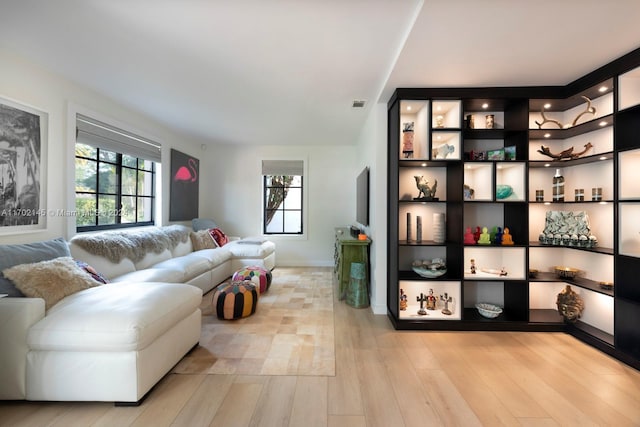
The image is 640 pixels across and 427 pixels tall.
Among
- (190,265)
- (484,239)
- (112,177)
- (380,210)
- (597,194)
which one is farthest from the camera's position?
(112,177)

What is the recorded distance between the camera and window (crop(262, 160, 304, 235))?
6.08 metres

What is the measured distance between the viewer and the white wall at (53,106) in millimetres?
2402

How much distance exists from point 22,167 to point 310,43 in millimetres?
2709

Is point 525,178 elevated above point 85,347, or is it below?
above

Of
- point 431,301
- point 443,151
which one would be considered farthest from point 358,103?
point 431,301

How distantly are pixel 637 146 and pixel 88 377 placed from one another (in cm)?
412

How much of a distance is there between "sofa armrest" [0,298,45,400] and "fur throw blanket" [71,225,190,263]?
1.34m

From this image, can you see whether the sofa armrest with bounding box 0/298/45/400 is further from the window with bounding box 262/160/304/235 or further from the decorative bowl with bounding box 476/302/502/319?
the window with bounding box 262/160/304/235

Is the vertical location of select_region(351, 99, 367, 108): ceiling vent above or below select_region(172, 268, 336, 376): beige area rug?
above

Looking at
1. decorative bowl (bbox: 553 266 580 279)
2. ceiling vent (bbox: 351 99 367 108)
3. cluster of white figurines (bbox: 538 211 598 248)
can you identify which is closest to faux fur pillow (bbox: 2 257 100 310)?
ceiling vent (bbox: 351 99 367 108)

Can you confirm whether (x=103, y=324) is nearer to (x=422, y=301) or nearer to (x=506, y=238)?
(x=422, y=301)

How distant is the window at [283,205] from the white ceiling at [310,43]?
113 inches

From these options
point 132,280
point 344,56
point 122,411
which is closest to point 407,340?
point 122,411

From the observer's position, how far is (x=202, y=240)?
186 inches
